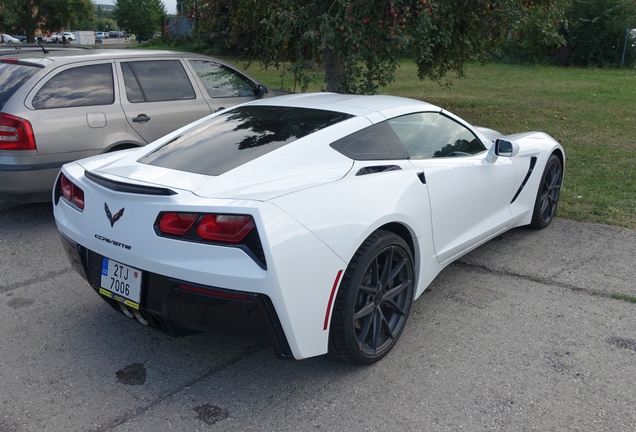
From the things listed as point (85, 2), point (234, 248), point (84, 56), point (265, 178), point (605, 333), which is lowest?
point (605, 333)

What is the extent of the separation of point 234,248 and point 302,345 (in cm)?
57

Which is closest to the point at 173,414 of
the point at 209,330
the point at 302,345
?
the point at 209,330

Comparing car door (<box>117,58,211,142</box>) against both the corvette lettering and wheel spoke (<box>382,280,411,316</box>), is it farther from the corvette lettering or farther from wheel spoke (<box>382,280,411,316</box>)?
wheel spoke (<box>382,280,411,316</box>)

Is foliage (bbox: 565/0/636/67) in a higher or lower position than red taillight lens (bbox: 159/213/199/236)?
higher

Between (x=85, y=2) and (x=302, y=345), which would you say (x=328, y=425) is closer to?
(x=302, y=345)

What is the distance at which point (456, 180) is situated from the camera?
4008 millimetres

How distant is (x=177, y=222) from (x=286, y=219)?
20.1 inches

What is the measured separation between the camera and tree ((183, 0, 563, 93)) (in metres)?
7.50

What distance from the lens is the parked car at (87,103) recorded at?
17.7 feet

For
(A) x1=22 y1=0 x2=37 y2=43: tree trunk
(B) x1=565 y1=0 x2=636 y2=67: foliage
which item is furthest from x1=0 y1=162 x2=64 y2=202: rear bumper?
(A) x1=22 y1=0 x2=37 y2=43: tree trunk

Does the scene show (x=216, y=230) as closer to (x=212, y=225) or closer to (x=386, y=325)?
(x=212, y=225)

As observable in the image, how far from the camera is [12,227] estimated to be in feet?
19.1

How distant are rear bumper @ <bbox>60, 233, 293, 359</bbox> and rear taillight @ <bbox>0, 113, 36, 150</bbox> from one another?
3.12 meters

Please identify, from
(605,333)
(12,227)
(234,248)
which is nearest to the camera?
(234,248)
